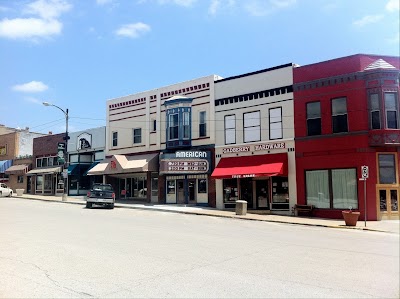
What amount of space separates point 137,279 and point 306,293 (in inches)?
122

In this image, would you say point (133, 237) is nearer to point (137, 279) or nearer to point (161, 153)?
point (137, 279)

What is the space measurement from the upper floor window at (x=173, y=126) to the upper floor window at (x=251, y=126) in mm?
5795

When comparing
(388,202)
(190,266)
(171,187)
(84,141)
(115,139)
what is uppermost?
(84,141)

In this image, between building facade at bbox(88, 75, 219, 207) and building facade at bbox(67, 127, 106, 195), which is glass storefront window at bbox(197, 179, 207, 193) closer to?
building facade at bbox(88, 75, 219, 207)

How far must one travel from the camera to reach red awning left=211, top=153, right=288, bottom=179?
2388cm

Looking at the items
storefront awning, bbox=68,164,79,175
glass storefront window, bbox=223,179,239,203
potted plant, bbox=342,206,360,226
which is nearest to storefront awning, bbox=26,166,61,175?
storefront awning, bbox=68,164,79,175

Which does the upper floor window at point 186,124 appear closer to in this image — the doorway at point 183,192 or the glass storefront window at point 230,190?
the doorway at point 183,192

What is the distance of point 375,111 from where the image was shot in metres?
21.5

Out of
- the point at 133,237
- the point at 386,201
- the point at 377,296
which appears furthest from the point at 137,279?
the point at 386,201

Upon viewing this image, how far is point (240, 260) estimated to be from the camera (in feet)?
30.7

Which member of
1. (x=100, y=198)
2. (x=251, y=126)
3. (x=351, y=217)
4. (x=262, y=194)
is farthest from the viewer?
(x=100, y=198)

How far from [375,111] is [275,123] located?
6.05m

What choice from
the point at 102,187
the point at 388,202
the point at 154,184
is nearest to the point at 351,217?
the point at 388,202

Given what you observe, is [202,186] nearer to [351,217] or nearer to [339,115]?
[339,115]
